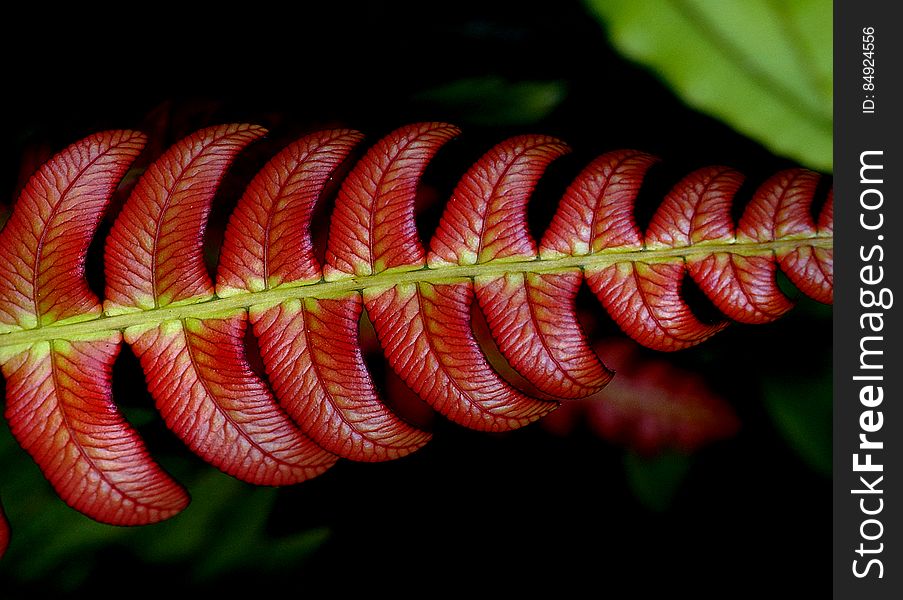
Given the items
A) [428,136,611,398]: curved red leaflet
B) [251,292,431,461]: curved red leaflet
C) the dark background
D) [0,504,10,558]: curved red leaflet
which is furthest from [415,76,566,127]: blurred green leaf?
[0,504,10,558]: curved red leaflet

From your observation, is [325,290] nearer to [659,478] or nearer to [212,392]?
[212,392]

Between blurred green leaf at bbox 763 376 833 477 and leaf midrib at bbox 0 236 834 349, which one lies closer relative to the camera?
leaf midrib at bbox 0 236 834 349

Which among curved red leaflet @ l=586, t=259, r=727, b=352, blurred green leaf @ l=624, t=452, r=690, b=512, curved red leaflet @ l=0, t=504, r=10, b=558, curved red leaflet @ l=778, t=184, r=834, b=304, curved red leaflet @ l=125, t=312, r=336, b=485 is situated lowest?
curved red leaflet @ l=0, t=504, r=10, b=558

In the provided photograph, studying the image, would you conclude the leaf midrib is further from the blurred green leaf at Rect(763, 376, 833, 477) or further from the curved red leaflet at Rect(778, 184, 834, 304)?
the blurred green leaf at Rect(763, 376, 833, 477)

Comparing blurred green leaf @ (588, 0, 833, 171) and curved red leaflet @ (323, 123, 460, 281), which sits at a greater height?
blurred green leaf @ (588, 0, 833, 171)

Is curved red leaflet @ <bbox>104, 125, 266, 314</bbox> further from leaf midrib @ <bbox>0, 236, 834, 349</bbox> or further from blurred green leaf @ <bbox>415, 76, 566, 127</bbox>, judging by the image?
blurred green leaf @ <bbox>415, 76, 566, 127</bbox>

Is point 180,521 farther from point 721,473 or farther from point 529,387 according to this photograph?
point 721,473
